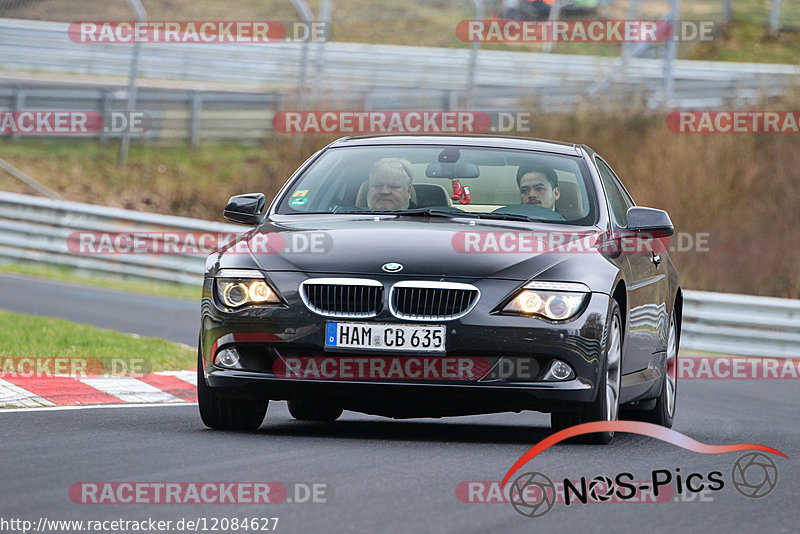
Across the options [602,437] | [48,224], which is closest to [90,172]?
[48,224]

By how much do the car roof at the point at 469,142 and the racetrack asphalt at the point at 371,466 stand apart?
5.38 feet

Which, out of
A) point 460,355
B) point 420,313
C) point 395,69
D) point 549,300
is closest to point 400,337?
point 420,313

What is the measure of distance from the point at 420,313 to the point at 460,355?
0.90ft

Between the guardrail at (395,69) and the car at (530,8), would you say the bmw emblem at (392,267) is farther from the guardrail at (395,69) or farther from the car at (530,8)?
the car at (530,8)

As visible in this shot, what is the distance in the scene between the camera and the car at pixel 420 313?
7.53 meters

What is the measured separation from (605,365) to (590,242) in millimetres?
694

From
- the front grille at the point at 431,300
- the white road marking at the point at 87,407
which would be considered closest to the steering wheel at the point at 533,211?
the front grille at the point at 431,300

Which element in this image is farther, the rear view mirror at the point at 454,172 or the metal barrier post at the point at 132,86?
the metal barrier post at the point at 132,86

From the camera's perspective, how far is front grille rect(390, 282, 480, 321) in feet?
24.7

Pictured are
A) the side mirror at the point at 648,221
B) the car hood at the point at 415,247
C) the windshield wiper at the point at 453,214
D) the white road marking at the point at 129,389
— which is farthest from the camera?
the white road marking at the point at 129,389

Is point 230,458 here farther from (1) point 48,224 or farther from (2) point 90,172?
(2) point 90,172

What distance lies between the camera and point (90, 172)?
3000cm

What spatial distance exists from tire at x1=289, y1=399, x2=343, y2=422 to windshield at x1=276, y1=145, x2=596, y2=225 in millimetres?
1228

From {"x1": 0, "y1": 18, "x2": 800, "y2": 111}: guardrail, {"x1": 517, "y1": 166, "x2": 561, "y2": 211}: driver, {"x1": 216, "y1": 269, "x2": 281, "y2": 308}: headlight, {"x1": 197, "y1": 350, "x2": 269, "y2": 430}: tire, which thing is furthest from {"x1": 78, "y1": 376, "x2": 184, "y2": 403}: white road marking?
{"x1": 0, "y1": 18, "x2": 800, "y2": 111}: guardrail
